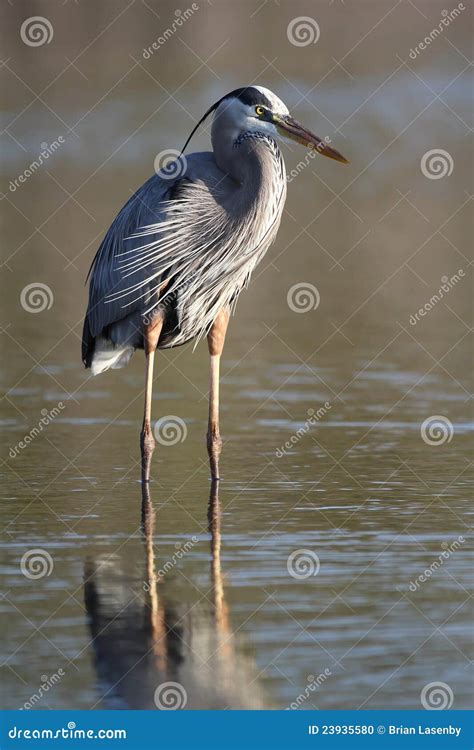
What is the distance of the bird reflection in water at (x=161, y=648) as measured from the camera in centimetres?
638

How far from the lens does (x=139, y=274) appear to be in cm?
1094

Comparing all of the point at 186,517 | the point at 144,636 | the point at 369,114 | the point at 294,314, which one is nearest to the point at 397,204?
the point at 369,114

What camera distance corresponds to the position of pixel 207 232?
1073cm

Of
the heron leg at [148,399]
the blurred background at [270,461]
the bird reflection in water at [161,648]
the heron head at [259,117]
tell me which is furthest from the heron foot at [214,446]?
the bird reflection in water at [161,648]

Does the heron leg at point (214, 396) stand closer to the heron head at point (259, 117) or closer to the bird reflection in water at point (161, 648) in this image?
the heron head at point (259, 117)

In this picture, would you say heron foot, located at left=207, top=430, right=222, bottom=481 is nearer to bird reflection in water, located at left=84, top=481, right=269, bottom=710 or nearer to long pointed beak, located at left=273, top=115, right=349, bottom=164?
long pointed beak, located at left=273, top=115, right=349, bottom=164

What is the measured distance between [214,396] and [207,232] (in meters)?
1.13

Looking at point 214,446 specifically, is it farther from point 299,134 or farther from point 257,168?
point 299,134

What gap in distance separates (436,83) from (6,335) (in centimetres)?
2041

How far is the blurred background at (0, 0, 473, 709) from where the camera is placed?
265 inches

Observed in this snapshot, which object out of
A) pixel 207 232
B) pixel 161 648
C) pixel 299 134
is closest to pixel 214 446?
pixel 207 232

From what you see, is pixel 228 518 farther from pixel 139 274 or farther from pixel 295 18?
pixel 295 18

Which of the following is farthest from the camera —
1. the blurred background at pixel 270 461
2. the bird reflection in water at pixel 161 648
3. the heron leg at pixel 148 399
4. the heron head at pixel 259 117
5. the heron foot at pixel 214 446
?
Answer: the heron foot at pixel 214 446

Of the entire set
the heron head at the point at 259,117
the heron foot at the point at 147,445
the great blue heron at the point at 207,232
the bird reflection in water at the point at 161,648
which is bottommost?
the heron foot at the point at 147,445
